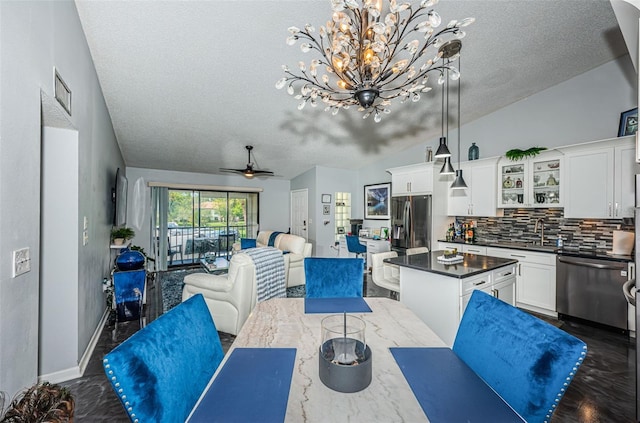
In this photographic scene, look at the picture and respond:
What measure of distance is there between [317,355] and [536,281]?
3.87 meters

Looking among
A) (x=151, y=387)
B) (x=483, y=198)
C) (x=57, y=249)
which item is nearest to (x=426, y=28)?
(x=151, y=387)

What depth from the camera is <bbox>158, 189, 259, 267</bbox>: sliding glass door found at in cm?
661

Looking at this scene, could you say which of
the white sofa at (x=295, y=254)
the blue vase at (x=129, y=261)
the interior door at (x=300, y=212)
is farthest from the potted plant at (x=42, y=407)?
the interior door at (x=300, y=212)

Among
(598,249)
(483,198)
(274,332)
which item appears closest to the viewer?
(274,332)

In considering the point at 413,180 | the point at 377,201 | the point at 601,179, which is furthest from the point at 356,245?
the point at 601,179

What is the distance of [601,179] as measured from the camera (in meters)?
3.31

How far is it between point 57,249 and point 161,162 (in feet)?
13.7

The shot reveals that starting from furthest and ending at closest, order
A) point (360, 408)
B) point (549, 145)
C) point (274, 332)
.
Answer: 1. point (549, 145)
2. point (274, 332)
3. point (360, 408)

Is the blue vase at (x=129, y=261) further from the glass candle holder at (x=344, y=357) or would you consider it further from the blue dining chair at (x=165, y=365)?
the glass candle holder at (x=344, y=357)

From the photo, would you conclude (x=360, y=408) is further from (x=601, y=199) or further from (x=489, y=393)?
(x=601, y=199)

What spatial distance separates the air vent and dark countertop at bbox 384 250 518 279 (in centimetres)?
303

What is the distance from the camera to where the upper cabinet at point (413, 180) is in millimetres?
4816

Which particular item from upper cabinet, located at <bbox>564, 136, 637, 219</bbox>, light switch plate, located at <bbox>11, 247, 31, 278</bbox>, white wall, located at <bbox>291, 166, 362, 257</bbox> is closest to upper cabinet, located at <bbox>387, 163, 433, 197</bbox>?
white wall, located at <bbox>291, 166, 362, 257</bbox>

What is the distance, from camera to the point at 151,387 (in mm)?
854
